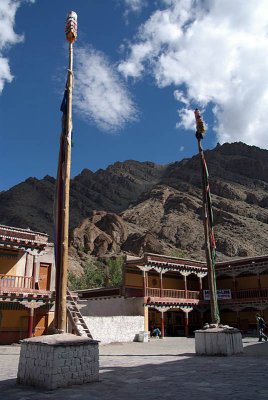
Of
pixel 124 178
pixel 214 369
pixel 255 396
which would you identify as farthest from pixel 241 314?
pixel 124 178

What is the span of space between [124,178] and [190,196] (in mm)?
34888

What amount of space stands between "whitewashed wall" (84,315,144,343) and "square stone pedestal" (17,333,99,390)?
1500 centimetres

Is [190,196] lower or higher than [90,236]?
higher

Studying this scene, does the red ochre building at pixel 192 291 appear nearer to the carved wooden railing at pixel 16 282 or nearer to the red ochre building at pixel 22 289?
the red ochre building at pixel 22 289

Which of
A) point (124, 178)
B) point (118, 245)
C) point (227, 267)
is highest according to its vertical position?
point (124, 178)

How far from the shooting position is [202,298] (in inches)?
1353

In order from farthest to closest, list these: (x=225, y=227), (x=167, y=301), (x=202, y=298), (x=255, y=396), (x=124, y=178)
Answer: (x=124, y=178) < (x=225, y=227) < (x=202, y=298) < (x=167, y=301) < (x=255, y=396)

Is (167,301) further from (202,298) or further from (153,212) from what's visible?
(153,212)

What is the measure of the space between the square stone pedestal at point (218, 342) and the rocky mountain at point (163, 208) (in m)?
57.7

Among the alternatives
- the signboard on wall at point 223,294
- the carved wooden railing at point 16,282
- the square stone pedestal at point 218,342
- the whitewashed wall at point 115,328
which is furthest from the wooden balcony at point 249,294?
the square stone pedestal at point 218,342

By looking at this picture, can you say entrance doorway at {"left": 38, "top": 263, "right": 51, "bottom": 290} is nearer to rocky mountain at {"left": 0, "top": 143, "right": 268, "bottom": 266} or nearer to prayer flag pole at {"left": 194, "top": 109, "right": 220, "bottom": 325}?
prayer flag pole at {"left": 194, "top": 109, "right": 220, "bottom": 325}

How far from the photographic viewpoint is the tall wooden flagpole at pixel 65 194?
8656 millimetres

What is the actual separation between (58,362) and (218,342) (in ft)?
26.8

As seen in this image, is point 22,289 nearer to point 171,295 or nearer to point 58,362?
point 171,295
